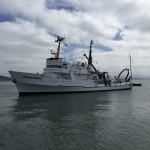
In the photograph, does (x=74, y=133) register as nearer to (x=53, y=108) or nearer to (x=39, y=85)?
(x=53, y=108)

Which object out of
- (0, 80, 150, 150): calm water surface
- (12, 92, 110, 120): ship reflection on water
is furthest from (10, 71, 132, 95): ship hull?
(0, 80, 150, 150): calm water surface

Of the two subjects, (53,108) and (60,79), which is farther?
(60,79)

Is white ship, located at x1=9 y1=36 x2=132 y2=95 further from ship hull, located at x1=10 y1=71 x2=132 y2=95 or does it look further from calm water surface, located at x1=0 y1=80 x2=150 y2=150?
calm water surface, located at x1=0 y1=80 x2=150 y2=150

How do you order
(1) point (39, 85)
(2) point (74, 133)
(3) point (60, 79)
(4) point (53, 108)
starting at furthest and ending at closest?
(3) point (60, 79) → (1) point (39, 85) → (4) point (53, 108) → (2) point (74, 133)

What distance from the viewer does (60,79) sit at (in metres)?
39.9

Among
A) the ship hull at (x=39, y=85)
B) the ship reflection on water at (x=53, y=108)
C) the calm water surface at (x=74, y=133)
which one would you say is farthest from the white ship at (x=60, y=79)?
the calm water surface at (x=74, y=133)

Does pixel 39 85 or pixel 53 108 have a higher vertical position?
pixel 39 85

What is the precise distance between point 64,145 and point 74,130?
120 inches

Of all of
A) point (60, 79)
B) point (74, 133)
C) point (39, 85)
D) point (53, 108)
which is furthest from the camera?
point (60, 79)

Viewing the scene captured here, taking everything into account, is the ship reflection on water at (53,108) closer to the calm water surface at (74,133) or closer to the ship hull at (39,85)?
the calm water surface at (74,133)

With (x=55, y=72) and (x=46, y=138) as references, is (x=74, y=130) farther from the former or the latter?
(x=55, y=72)

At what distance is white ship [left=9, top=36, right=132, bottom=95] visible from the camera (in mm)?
36716

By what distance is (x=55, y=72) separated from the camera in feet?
133

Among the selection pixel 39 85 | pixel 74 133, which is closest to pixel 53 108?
pixel 74 133
